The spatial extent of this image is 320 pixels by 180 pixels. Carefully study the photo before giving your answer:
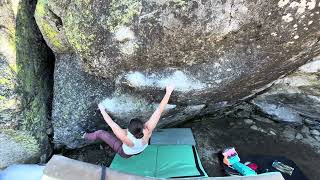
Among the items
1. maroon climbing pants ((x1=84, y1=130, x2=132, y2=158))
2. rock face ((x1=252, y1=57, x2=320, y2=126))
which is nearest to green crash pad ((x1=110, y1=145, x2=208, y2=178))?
maroon climbing pants ((x1=84, y1=130, x2=132, y2=158))

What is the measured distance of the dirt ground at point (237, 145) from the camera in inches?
296

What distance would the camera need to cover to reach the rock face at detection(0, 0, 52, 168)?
6238mm

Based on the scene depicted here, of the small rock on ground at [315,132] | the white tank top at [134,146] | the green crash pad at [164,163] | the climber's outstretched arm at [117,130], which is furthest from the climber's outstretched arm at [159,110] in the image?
the small rock on ground at [315,132]

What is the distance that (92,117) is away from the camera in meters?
6.91

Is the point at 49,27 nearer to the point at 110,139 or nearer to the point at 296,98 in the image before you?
the point at 110,139

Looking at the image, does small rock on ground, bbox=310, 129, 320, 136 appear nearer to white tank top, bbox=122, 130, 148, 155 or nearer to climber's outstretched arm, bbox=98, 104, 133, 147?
white tank top, bbox=122, 130, 148, 155

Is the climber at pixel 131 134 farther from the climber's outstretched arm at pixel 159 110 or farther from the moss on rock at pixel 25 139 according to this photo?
the moss on rock at pixel 25 139

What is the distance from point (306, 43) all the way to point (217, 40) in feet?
3.97

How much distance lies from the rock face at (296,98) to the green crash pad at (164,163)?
168 centimetres

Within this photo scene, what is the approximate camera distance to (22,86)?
6477 millimetres

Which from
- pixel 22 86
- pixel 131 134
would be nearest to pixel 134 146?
pixel 131 134

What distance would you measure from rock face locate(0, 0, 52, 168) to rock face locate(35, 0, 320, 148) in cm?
36

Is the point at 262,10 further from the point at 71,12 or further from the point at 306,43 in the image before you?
the point at 71,12

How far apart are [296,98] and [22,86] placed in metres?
4.65
